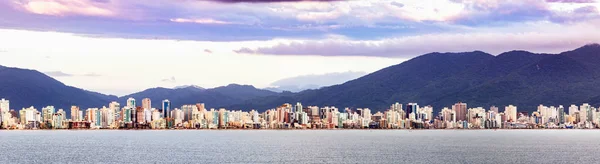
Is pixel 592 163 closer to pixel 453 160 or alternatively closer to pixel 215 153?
pixel 453 160

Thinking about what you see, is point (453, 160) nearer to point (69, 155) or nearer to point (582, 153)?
point (582, 153)

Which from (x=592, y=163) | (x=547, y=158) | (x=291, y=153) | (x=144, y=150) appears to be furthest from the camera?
(x=144, y=150)

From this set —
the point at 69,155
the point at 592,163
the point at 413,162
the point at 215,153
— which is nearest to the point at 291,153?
the point at 215,153

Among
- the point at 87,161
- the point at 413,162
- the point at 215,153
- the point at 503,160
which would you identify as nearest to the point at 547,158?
the point at 503,160

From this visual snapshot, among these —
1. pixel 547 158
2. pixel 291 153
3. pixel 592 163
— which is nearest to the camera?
pixel 592 163

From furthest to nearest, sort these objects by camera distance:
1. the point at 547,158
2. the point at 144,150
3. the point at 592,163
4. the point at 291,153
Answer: the point at 144,150
the point at 291,153
the point at 547,158
the point at 592,163

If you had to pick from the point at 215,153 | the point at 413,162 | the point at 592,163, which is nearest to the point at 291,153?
the point at 215,153

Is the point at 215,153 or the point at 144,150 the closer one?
the point at 215,153

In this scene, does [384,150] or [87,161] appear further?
[384,150]
